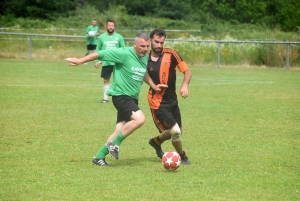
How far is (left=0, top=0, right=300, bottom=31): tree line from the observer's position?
58.2 m

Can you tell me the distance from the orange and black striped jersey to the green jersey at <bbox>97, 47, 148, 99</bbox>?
17 centimetres

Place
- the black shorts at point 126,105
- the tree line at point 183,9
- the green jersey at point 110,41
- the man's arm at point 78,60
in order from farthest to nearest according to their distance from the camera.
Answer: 1. the tree line at point 183,9
2. the green jersey at point 110,41
3. the black shorts at point 126,105
4. the man's arm at point 78,60

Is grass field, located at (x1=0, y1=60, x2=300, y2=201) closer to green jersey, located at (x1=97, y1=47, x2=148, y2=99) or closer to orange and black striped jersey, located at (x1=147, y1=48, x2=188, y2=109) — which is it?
orange and black striped jersey, located at (x1=147, y1=48, x2=188, y2=109)

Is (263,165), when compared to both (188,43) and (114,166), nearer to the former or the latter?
(114,166)

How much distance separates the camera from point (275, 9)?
58812mm

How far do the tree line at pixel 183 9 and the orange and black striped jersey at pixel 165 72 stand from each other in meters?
44.0

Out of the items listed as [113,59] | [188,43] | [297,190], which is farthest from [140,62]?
[188,43]

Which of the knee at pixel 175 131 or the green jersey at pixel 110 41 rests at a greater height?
the green jersey at pixel 110 41

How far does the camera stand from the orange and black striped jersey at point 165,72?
27.8 ft

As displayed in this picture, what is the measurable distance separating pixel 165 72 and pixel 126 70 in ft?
1.74

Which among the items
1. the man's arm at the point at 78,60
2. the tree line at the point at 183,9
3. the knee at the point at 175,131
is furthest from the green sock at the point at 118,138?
the tree line at the point at 183,9

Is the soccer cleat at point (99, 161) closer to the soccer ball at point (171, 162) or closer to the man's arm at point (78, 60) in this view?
the soccer ball at point (171, 162)

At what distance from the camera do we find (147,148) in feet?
32.5

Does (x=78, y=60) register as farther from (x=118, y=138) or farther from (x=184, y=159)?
(x=184, y=159)
